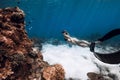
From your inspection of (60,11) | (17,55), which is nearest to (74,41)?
(17,55)

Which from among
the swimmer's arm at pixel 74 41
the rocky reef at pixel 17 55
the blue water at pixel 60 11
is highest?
the blue water at pixel 60 11

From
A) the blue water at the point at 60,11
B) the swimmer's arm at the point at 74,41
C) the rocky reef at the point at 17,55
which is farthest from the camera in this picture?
the blue water at the point at 60,11

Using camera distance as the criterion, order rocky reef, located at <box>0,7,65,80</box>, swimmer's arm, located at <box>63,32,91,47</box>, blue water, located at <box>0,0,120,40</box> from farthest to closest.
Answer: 1. blue water, located at <box>0,0,120,40</box>
2. rocky reef, located at <box>0,7,65,80</box>
3. swimmer's arm, located at <box>63,32,91,47</box>

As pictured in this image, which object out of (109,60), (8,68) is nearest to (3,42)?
(8,68)

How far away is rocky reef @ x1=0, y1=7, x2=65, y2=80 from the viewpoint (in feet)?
24.3

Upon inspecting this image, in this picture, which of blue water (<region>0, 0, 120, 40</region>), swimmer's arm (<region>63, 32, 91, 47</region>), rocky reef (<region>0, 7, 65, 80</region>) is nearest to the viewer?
swimmer's arm (<region>63, 32, 91, 47</region>)

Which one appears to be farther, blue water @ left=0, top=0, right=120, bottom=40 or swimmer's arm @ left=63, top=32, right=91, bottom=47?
blue water @ left=0, top=0, right=120, bottom=40

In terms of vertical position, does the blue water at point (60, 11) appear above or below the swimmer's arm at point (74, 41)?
above

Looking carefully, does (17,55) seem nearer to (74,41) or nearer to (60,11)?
(74,41)

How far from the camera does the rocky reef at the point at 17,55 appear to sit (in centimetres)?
740

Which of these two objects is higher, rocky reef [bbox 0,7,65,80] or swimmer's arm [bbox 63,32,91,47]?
rocky reef [bbox 0,7,65,80]

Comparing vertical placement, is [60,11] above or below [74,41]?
above

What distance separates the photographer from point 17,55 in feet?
25.2

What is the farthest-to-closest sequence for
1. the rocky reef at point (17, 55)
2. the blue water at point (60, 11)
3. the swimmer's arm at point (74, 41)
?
the blue water at point (60, 11), the rocky reef at point (17, 55), the swimmer's arm at point (74, 41)
